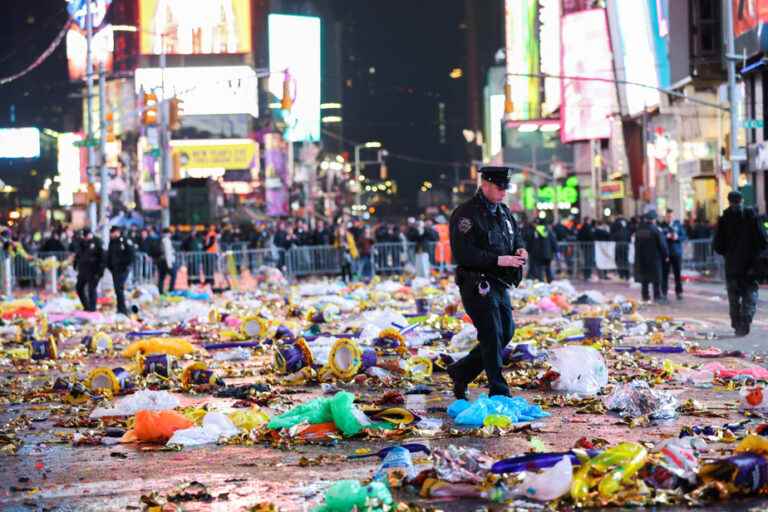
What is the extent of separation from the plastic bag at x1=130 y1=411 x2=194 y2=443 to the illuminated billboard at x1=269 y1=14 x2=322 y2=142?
118653 millimetres

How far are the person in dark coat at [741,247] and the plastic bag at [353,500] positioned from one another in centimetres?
1107

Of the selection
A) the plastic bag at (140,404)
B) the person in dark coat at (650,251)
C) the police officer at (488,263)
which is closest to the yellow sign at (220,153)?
the person in dark coat at (650,251)

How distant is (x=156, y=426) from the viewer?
1006 centimetres

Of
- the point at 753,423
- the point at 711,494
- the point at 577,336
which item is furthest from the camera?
the point at 577,336

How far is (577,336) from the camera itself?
56.9ft

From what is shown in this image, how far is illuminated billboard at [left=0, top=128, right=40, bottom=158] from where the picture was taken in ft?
284

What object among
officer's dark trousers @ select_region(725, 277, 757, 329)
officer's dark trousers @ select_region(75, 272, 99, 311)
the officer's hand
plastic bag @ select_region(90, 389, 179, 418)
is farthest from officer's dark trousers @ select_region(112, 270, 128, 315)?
the officer's hand

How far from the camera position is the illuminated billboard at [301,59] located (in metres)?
130

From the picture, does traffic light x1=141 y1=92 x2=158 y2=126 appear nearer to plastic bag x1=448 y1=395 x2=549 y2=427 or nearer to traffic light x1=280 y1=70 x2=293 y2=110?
traffic light x1=280 y1=70 x2=293 y2=110

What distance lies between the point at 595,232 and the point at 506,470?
34.6 meters

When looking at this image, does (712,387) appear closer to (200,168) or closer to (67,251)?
(67,251)

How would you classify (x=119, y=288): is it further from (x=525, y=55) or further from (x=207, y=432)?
(x=525, y=55)

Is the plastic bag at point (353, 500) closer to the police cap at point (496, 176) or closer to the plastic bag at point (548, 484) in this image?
the plastic bag at point (548, 484)

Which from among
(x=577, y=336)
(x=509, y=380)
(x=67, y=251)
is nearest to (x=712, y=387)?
(x=509, y=380)
